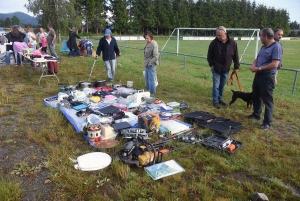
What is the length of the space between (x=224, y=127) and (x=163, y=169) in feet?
5.59

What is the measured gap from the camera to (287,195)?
2.62 metres

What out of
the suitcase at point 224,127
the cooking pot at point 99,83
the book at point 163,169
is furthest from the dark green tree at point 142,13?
the book at point 163,169

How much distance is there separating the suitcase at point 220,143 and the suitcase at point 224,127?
21 cm

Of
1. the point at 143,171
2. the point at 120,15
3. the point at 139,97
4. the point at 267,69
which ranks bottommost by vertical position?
the point at 143,171

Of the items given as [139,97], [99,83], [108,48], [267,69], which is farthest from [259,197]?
[108,48]

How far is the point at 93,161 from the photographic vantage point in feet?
10.3

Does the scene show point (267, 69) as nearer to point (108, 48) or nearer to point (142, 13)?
point (108, 48)

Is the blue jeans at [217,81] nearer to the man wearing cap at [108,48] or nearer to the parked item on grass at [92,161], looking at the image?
the parked item on grass at [92,161]

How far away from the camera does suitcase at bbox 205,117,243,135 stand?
407 centimetres

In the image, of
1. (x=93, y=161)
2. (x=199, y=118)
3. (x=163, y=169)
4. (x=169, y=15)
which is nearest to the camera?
(x=163, y=169)

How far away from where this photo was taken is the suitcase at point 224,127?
4.07 metres

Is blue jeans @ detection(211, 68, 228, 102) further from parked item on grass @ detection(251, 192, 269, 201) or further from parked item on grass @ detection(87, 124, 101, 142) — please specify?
parked item on grass @ detection(251, 192, 269, 201)

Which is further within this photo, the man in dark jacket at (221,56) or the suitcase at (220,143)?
the man in dark jacket at (221,56)

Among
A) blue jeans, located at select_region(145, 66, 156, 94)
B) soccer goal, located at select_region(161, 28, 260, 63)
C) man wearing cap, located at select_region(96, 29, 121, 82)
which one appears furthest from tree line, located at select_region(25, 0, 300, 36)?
blue jeans, located at select_region(145, 66, 156, 94)
